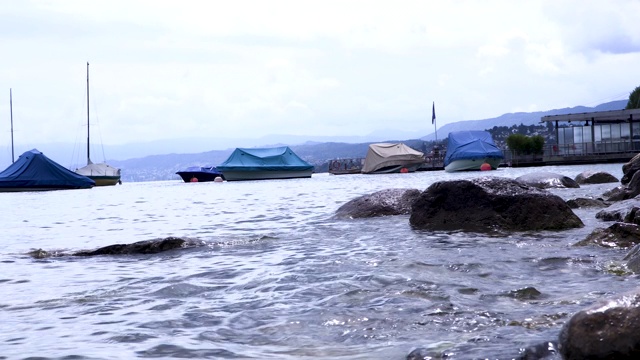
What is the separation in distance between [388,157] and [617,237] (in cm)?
6526

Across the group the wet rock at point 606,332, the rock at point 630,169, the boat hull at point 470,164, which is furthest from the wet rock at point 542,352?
the boat hull at point 470,164

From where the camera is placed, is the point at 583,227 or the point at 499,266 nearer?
the point at 499,266

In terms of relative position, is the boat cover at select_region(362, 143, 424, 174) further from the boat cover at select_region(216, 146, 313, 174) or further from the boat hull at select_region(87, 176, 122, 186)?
the boat hull at select_region(87, 176, 122, 186)

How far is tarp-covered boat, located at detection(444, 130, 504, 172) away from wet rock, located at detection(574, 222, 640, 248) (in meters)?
52.4

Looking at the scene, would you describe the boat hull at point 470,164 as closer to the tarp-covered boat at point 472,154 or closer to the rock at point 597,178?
the tarp-covered boat at point 472,154

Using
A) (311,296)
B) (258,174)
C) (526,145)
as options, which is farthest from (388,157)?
(311,296)

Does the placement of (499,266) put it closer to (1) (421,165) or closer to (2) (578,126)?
(2) (578,126)

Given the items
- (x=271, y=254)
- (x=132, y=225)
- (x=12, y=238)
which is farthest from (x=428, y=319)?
(x=132, y=225)

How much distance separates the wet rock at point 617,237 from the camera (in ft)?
28.2

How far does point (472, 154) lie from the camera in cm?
6069

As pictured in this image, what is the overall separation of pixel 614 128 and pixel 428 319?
59868 millimetres

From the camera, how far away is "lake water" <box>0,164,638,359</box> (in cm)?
489

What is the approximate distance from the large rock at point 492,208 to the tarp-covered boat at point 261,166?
5958 centimetres

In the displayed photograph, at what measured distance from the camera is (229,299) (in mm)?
6645
